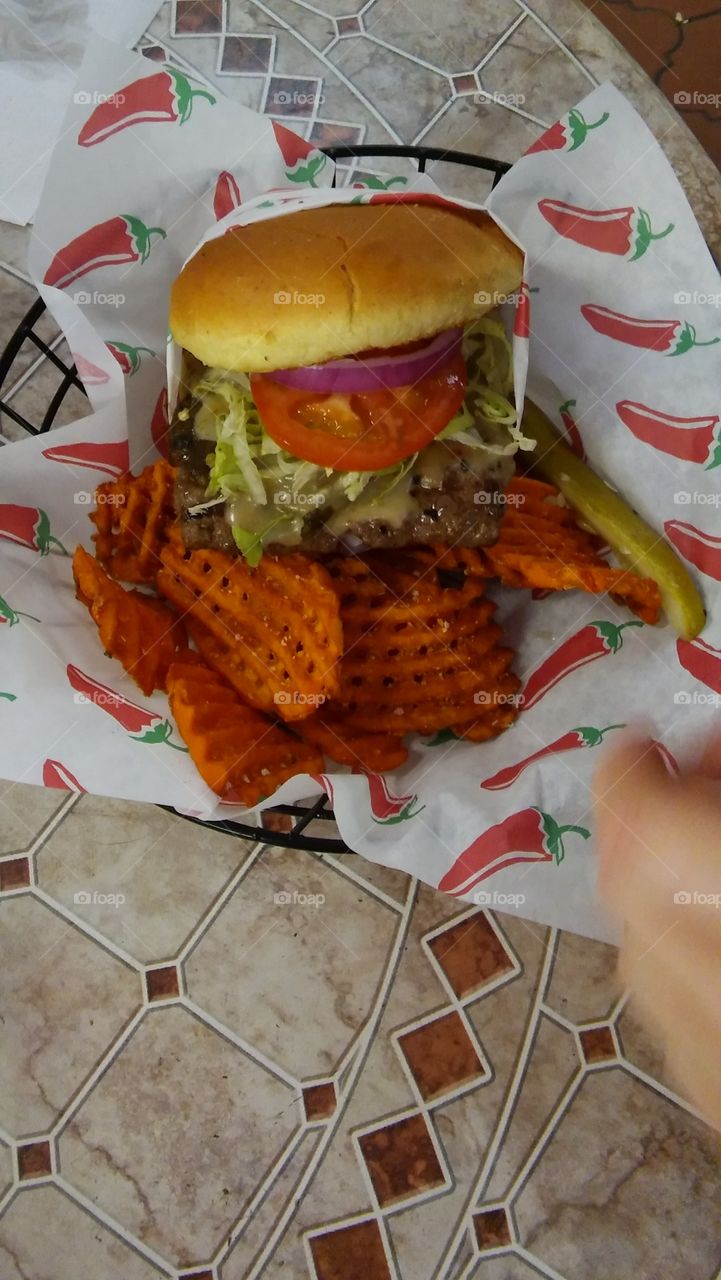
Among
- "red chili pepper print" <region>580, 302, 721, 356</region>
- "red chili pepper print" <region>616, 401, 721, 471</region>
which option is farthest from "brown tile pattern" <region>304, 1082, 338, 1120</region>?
"red chili pepper print" <region>580, 302, 721, 356</region>

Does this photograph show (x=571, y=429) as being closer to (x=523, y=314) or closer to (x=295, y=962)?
(x=523, y=314)

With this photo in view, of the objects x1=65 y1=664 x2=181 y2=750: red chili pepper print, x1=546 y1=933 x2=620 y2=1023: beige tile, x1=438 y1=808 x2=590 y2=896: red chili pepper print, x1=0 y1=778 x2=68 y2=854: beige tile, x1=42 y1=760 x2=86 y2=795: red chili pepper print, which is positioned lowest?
x1=0 y1=778 x2=68 y2=854: beige tile

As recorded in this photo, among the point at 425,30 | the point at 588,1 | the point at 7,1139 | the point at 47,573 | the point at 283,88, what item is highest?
the point at 588,1

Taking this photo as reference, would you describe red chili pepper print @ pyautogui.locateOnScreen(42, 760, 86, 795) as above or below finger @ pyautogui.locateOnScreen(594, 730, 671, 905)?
below

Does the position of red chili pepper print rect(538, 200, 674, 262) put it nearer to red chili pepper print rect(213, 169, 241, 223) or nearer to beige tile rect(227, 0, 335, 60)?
red chili pepper print rect(213, 169, 241, 223)

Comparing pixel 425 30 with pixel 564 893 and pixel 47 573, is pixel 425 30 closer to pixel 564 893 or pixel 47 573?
pixel 47 573

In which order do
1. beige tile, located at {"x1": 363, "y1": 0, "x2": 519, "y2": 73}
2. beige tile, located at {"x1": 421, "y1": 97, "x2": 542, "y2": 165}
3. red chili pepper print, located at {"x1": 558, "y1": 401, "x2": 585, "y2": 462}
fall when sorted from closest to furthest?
1. red chili pepper print, located at {"x1": 558, "y1": 401, "x2": 585, "y2": 462}
2. beige tile, located at {"x1": 421, "y1": 97, "x2": 542, "y2": 165}
3. beige tile, located at {"x1": 363, "y1": 0, "x2": 519, "y2": 73}

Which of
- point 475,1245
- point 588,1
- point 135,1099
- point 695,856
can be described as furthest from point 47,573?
point 588,1
